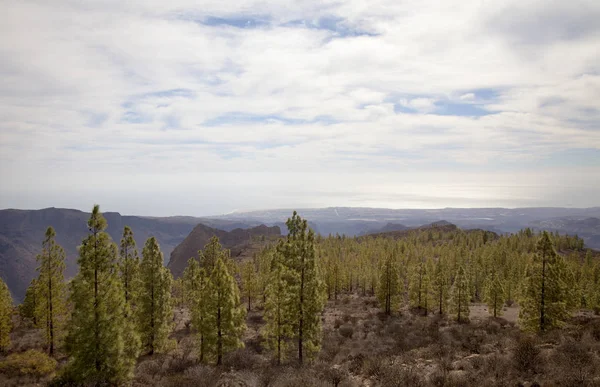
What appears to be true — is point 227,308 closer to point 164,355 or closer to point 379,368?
point 164,355

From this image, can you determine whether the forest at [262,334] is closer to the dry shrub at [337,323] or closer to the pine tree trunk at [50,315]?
the pine tree trunk at [50,315]

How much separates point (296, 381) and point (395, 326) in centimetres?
3281

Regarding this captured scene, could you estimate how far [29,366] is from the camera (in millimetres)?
24969

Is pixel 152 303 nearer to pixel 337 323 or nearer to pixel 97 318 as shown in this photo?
pixel 97 318

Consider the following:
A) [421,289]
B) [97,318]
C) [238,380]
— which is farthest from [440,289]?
[97,318]

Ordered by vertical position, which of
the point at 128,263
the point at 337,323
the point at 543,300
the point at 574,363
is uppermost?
the point at 128,263

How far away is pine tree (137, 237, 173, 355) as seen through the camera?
99.5 feet

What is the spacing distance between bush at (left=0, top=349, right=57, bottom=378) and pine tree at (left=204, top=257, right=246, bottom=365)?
1152 centimetres

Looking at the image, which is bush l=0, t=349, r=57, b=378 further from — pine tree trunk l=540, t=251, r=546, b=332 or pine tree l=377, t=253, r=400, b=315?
pine tree l=377, t=253, r=400, b=315

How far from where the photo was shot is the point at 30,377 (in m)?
23.4

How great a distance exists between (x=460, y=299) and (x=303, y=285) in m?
33.1

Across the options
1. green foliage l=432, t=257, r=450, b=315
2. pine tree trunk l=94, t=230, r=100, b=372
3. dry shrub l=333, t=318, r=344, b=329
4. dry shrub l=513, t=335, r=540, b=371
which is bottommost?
dry shrub l=333, t=318, r=344, b=329

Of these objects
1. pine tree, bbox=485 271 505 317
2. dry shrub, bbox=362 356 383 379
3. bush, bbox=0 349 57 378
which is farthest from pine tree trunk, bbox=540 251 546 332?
bush, bbox=0 349 57 378

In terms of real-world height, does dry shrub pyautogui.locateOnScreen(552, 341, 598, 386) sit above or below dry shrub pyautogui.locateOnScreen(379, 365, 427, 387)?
above
